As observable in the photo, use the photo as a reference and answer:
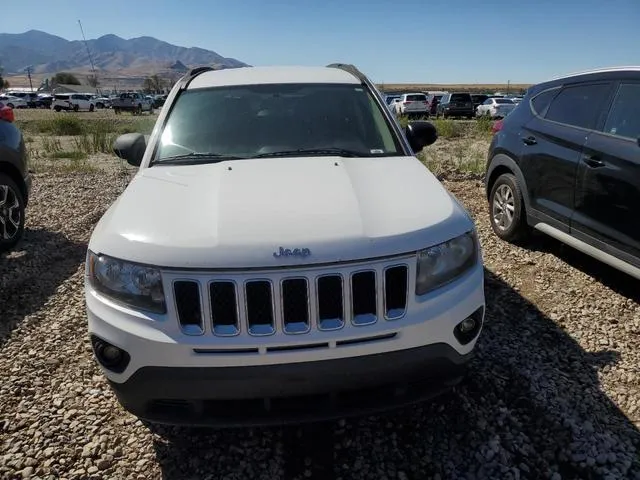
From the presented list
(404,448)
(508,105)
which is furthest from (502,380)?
(508,105)

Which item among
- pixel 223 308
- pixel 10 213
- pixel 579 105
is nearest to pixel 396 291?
pixel 223 308

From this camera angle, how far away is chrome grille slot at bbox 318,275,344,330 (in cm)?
203

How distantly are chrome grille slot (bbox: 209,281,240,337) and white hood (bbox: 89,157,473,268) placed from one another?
0.09m

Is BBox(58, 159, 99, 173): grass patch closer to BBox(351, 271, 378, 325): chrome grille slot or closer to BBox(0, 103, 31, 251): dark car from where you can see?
BBox(0, 103, 31, 251): dark car

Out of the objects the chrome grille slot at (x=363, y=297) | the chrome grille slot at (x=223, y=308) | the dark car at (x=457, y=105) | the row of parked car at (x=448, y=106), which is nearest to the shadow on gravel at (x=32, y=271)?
the chrome grille slot at (x=223, y=308)

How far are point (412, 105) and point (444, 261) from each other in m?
28.5

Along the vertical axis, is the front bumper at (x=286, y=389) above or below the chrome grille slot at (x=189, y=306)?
below

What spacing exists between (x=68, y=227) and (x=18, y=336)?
2.95 metres

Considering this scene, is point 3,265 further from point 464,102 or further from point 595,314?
point 464,102

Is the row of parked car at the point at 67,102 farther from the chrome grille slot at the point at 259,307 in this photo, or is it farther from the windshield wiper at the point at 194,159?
the chrome grille slot at the point at 259,307

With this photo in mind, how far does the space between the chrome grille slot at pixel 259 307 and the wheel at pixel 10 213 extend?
4.30 metres

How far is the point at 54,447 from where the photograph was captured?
2.53 m

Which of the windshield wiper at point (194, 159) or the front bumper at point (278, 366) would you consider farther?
the windshield wiper at point (194, 159)

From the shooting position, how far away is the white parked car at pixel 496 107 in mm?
26156
